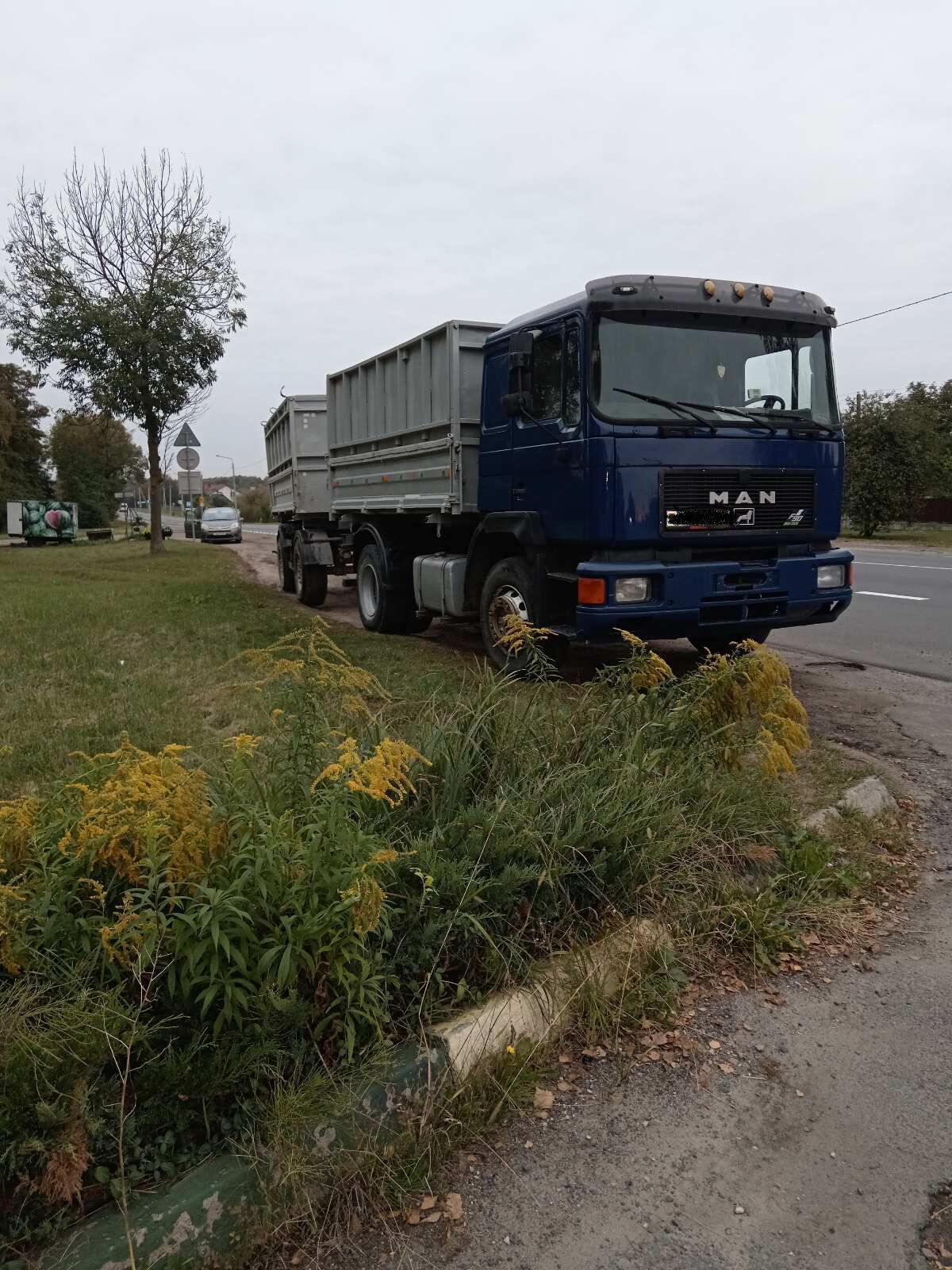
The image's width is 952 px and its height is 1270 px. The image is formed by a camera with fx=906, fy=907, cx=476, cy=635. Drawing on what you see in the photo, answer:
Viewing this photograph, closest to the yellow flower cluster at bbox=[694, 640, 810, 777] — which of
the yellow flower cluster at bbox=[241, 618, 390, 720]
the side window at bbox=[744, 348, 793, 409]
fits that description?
the yellow flower cluster at bbox=[241, 618, 390, 720]

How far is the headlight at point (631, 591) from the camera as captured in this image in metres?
5.74

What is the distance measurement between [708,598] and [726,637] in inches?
64.3

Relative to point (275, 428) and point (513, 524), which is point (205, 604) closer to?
point (275, 428)

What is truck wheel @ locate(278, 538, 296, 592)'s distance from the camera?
46.8 feet

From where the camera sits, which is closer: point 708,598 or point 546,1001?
point 546,1001

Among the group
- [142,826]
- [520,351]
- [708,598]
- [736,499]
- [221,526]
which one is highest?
[221,526]

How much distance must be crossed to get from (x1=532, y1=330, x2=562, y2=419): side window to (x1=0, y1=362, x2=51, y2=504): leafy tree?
4810cm

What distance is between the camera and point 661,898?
307 cm

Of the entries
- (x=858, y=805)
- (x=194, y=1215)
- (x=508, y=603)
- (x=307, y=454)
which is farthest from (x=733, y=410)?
(x=307, y=454)

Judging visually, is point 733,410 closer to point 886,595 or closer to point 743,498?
point 743,498

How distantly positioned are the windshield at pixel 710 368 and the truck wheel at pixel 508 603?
1.42m

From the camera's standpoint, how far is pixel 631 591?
5766 mm

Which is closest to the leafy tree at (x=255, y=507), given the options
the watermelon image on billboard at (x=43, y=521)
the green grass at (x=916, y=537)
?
the watermelon image on billboard at (x=43, y=521)

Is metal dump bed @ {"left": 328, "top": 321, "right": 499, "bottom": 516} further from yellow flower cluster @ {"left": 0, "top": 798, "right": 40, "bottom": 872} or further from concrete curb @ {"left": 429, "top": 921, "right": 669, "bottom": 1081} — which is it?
yellow flower cluster @ {"left": 0, "top": 798, "right": 40, "bottom": 872}
